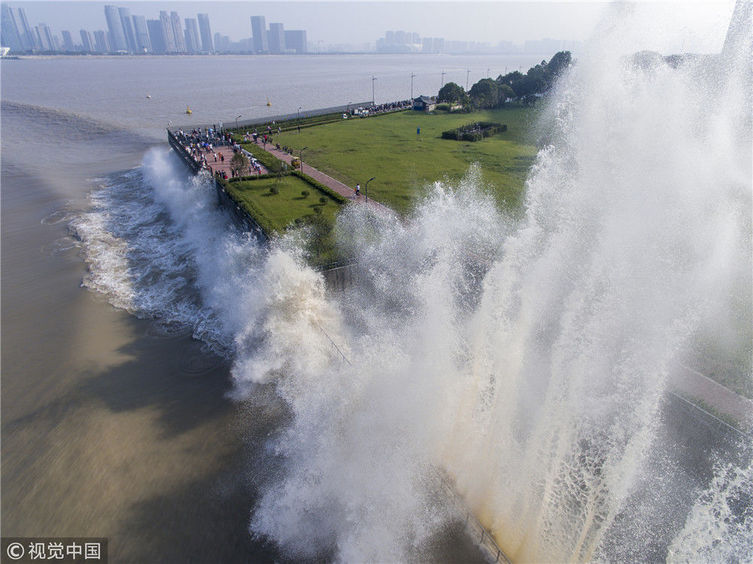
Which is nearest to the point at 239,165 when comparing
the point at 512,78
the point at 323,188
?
the point at 323,188

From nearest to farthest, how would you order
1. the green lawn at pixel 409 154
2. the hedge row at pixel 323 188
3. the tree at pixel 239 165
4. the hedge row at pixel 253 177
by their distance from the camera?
the hedge row at pixel 323 188 → the green lawn at pixel 409 154 → the hedge row at pixel 253 177 → the tree at pixel 239 165

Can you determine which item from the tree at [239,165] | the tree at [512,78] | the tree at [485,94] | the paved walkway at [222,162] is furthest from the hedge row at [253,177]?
the tree at [512,78]

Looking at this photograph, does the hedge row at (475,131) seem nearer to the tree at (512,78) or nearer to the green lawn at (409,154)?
the green lawn at (409,154)

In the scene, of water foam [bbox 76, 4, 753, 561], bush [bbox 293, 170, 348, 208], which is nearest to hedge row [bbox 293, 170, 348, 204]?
bush [bbox 293, 170, 348, 208]

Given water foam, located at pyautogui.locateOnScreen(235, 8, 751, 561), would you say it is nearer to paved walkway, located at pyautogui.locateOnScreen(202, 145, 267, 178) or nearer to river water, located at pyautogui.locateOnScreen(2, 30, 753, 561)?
river water, located at pyautogui.locateOnScreen(2, 30, 753, 561)

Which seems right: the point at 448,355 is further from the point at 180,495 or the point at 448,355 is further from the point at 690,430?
the point at 180,495
